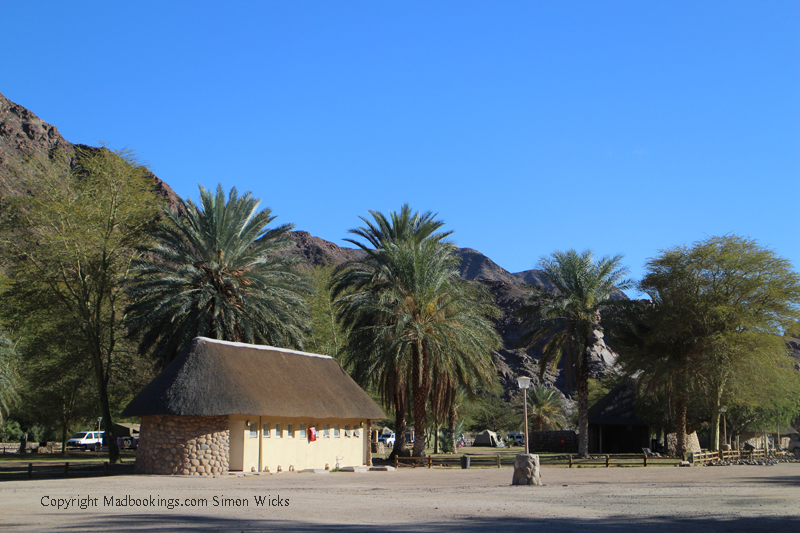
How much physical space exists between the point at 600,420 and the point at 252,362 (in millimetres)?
29471

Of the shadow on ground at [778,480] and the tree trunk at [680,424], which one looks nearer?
the shadow on ground at [778,480]

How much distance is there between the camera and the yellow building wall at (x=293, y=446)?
82.9 ft

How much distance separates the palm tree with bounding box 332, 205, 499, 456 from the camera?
3250 centimetres

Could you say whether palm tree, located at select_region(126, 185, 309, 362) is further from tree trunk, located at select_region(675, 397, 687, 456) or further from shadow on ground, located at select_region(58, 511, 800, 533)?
tree trunk, located at select_region(675, 397, 687, 456)

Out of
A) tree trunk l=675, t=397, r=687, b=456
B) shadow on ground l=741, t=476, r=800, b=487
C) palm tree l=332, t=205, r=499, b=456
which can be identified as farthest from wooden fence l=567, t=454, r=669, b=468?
shadow on ground l=741, t=476, r=800, b=487

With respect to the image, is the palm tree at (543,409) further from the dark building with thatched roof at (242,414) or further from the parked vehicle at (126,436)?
the dark building with thatched roof at (242,414)

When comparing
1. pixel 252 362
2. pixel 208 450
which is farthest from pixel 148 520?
pixel 252 362

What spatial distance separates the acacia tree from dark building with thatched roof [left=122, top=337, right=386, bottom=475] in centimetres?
1883

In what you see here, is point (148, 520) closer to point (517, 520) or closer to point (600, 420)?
point (517, 520)

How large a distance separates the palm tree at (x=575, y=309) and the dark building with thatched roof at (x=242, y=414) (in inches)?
521

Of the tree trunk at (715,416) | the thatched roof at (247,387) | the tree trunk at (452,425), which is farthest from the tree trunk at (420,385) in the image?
the tree trunk at (715,416)

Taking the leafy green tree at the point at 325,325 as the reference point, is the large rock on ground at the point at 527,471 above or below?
below

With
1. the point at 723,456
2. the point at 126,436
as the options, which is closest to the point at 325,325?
the point at 126,436

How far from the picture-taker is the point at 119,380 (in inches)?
1647
